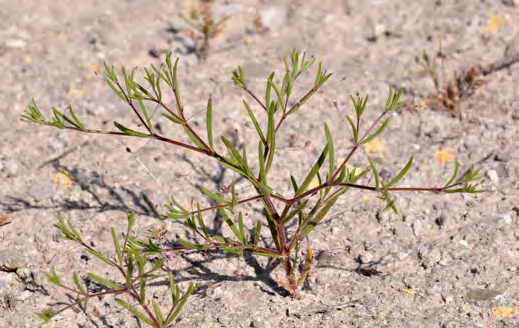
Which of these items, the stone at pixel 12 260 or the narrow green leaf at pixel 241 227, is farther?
the stone at pixel 12 260

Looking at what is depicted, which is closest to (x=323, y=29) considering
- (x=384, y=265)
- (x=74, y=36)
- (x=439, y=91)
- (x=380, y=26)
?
(x=380, y=26)

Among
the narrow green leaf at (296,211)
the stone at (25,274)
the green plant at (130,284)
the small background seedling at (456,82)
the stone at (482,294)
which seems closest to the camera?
the green plant at (130,284)

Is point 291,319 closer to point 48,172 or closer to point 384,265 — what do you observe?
point 384,265

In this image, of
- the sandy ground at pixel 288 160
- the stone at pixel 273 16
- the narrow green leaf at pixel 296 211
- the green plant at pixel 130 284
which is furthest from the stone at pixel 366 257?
the stone at pixel 273 16

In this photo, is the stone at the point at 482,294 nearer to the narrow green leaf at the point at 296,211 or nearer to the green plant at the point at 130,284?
the narrow green leaf at the point at 296,211

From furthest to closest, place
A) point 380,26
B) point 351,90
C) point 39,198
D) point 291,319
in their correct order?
point 380,26 → point 351,90 → point 39,198 → point 291,319

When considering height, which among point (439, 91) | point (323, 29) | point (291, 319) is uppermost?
point (323, 29)

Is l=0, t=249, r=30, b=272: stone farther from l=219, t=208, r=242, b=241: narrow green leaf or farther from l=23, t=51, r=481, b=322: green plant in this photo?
l=219, t=208, r=242, b=241: narrow green leaf

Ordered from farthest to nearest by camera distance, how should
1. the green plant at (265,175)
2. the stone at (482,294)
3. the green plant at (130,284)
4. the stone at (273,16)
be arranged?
the stone at (273,16) < the stone at (482,294) < the green plant at (265,175) < the green plant at (130,284)

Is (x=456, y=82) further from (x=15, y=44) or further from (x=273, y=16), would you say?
(x=15, y=44)
